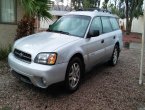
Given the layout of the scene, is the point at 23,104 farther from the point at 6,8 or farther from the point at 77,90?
the point at 6,8

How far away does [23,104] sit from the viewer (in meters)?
5.04

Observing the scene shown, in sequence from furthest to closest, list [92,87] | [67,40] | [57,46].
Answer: [92,87], [67,40], [57,46]

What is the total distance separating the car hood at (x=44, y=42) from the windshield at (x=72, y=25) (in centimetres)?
30

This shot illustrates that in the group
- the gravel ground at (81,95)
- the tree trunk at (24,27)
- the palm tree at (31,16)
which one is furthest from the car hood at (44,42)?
the tree trunk at (24,27)

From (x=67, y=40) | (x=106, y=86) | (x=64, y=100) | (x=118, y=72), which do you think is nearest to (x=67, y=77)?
(x=64, y=100)

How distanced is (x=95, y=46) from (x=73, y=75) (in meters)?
1.25

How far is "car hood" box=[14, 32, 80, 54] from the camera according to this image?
5199 millimetres

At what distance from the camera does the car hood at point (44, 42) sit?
5.20 m

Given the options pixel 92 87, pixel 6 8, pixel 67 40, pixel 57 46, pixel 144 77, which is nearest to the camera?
pixel 57 46

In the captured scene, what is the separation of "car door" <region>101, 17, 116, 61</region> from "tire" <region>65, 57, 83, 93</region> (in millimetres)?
1722

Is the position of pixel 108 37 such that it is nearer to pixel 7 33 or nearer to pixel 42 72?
pixel 42 72

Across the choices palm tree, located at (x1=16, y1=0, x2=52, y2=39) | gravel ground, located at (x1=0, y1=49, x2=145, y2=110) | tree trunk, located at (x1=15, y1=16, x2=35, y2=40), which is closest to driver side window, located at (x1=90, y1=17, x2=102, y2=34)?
gravel ground, located at (x1=0, y1=49, x2=145, y2=110)

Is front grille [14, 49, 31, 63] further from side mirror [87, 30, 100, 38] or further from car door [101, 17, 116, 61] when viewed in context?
car door [101, 17, 116, 61]

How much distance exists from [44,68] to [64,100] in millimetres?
919
